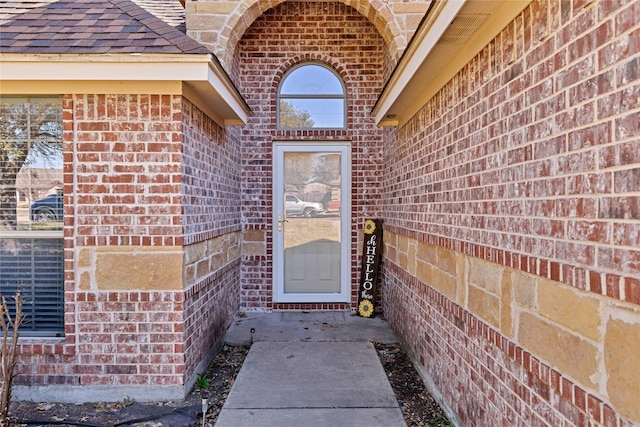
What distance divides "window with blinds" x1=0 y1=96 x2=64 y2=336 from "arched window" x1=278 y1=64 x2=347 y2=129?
3432 millimetres

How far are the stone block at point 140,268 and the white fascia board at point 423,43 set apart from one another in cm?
244

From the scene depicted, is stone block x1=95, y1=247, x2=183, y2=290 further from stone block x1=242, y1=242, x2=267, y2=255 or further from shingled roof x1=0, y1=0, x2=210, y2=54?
stone block x1=242, y1=242, x2=267, y2=255

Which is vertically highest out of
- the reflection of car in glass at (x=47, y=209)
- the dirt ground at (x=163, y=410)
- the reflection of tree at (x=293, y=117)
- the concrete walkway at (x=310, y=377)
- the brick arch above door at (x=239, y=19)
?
the brick arch above door at (x=239, y=19)

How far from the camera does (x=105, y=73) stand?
11.3 ft

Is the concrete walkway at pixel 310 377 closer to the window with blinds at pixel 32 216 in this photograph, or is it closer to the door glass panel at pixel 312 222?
the door glass panel at pixel 312 222

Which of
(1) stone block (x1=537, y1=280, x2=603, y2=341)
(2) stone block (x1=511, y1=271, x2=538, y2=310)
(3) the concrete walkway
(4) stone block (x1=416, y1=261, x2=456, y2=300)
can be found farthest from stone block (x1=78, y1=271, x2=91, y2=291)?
(1) stone block (x1=537, y1=280, x2=603, y2=341)

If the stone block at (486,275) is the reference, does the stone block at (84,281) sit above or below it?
below

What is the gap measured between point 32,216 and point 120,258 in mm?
900

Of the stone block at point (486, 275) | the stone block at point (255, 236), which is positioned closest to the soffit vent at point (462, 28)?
the stone block at point (486, 275)

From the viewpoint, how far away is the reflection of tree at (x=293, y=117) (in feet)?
21.7

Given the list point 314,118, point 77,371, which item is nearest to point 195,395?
point 77,371

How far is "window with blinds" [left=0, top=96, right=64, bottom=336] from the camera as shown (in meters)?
3.80

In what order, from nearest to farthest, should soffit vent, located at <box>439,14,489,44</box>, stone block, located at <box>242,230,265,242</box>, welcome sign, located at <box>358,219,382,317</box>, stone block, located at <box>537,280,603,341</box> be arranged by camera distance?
1. stone block, located at <box>537,280,603,341</box>
2. soffit vent, located at <box>439,14,489,44</box>
3. welcome sign, located at <box>358,219,382,317</box>
4. stone block, located at <box>242,230,265,242</box>

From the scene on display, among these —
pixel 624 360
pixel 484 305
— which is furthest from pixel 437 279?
pixel 624 360
